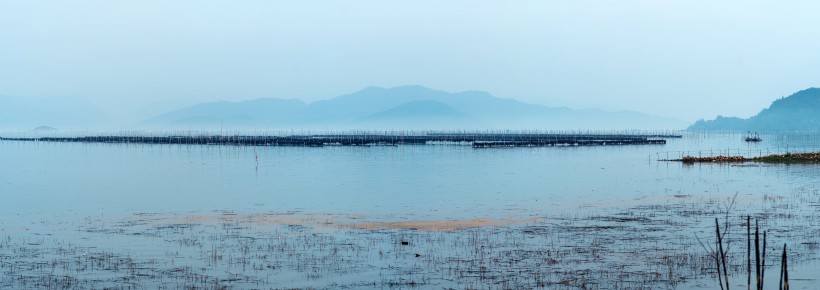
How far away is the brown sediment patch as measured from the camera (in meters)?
22.5

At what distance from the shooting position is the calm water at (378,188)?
90.6 ft

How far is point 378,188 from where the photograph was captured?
122 ft

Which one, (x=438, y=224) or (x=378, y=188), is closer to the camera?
(x=438, y=224)

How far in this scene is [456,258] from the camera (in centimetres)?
1741

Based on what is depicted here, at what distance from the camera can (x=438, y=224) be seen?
23203 millimetres

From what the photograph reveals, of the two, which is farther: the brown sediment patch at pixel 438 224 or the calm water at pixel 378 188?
the calm water at pixel 378 188

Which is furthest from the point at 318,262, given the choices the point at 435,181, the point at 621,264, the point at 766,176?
the point at 766,176

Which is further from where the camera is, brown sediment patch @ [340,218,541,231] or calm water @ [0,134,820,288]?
calm water @ [0,134,820,288]

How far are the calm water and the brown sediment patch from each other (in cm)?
108

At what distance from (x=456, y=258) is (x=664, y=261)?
4.17 meters

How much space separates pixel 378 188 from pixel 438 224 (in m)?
14.2

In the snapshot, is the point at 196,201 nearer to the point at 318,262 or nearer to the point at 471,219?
the point at 471,219

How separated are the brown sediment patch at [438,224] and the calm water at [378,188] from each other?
1.08 m

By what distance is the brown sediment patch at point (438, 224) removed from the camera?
73.8ft
